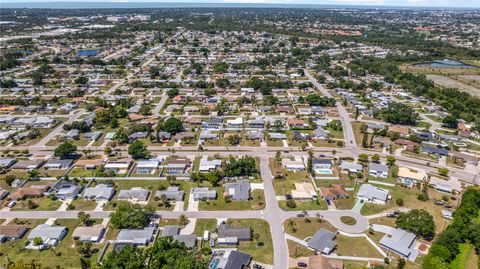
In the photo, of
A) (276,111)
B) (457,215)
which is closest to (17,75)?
(276,111)

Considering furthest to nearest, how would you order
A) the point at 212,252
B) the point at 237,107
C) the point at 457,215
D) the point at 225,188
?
the point at 237,107
the point at 225,188
the point at 457,215
the point at 212,252

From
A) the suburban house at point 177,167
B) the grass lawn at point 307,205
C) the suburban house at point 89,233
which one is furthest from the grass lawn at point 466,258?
the suburban house at point 89,233

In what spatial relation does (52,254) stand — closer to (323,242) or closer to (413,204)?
(323,242)

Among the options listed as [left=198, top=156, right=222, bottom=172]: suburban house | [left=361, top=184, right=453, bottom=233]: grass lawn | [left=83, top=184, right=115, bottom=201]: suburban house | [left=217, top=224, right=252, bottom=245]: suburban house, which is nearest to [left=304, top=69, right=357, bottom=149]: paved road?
[left=361, top=184, right=453, bottom=233]: grass lawn

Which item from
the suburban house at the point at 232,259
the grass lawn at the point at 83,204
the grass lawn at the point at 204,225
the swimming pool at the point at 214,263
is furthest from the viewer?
the grass lawn at the point at 83,204

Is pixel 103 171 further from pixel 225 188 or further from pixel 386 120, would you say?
pixel 386 120

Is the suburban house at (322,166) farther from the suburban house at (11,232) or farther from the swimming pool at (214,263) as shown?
the suburban house at (11,232)

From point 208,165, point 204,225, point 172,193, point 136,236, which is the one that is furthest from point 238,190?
point 136,236
